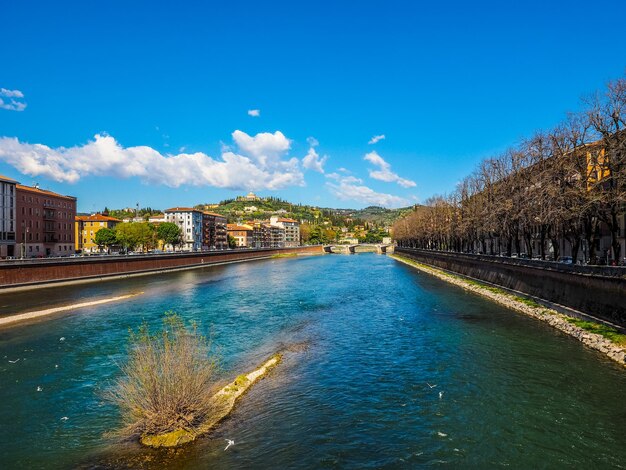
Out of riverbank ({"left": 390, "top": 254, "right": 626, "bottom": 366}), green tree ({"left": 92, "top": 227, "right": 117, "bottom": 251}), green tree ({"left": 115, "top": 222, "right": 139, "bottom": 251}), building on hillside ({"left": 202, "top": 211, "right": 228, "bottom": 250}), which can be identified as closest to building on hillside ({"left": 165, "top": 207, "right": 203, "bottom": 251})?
building on hillside ({"left": 202, "top": 211, "right": 228, "bottom": 250})

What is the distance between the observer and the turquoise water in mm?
12234

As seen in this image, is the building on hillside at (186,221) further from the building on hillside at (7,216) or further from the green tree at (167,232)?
the building on hillside at (7,216)

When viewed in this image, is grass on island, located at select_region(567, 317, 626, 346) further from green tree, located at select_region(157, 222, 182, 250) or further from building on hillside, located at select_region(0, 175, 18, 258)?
green tree, located at select_region(157, 222, 182, 250)

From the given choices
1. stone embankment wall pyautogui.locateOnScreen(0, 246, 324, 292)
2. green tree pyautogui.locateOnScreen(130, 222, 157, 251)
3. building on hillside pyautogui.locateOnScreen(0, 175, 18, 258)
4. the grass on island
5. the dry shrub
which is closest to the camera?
the dry shrub

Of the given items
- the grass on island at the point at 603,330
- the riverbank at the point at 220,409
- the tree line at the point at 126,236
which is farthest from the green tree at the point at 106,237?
the grass on island at the point at 603,330

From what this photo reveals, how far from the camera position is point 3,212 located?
88.6 meters

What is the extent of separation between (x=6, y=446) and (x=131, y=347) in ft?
39.1

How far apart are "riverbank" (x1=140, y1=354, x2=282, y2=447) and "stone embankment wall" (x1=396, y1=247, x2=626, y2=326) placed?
67.0 feet

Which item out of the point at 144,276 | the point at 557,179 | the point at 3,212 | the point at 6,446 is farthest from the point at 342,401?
the point at 3,212

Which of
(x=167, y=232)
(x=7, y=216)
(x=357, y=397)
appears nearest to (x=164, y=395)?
(x=357, y=397)

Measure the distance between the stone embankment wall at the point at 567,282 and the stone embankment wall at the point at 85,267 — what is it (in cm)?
5908

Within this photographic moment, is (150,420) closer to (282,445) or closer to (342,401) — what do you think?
(282,445)

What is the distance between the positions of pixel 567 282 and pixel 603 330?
26.4ft

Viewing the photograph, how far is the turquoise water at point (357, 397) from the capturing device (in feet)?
40.1
